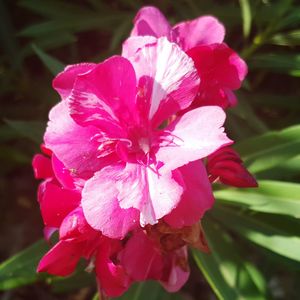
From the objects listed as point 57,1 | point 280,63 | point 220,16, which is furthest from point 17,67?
point 280,63

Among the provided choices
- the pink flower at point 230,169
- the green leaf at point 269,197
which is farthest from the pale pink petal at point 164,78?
the green leaf at point 269,197

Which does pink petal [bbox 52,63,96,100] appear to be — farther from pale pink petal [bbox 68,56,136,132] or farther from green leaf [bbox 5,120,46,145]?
green leaf [bbox 5,120,46,145]

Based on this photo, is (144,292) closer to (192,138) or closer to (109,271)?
(109,271)

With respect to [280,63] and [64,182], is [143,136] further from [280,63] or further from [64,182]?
[280,63]

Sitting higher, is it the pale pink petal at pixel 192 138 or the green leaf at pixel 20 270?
the pale pink petal at pixel 192 138

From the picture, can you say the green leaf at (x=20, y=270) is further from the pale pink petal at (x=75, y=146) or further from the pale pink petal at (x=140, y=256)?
the pale pink petal at (x=75, y=146)
